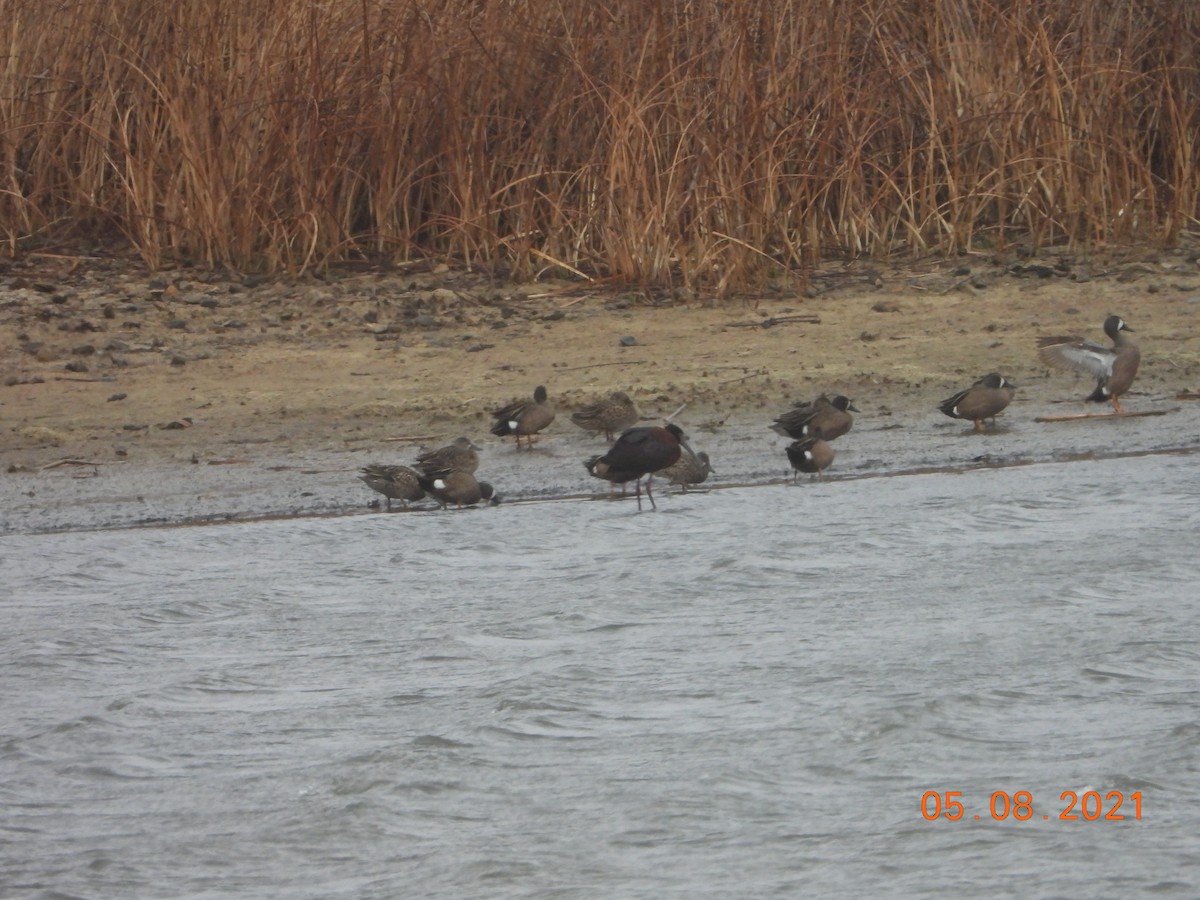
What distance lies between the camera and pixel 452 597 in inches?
264

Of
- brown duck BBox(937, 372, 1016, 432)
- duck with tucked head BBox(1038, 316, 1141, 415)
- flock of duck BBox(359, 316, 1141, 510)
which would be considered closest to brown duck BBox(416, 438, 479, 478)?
flock of duck BBox(359, 316, 1141, 510)

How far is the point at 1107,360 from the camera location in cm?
922

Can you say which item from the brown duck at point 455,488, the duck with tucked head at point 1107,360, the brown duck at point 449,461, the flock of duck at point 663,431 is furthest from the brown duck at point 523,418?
the duck with tucked head at point 1107,360

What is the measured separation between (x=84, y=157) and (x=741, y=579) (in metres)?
6.63

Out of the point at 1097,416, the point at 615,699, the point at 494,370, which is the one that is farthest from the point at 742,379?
the point at 615,699

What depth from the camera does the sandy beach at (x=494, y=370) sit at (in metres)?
8.81

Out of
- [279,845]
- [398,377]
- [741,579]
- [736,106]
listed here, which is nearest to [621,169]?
[736,106]

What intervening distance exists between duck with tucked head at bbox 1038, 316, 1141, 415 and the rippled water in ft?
4.08

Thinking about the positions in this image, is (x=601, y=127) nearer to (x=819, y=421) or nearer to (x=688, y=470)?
(x=819, y=421)

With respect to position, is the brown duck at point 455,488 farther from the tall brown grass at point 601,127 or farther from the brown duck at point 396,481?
the tall brown grass at point 601,127

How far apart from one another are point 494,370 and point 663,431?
8.20 ft
